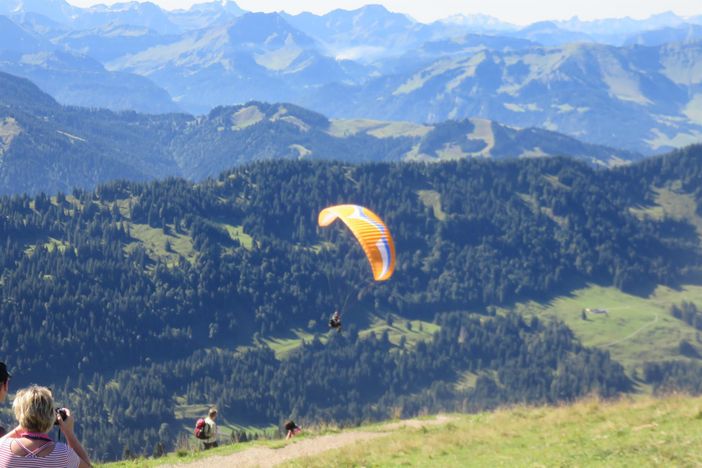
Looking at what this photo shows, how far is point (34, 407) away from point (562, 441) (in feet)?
83.3

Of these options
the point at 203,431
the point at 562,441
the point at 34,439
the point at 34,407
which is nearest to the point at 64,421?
the point at 34,439

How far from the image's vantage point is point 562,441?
3528 cm

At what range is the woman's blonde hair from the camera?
605 inches

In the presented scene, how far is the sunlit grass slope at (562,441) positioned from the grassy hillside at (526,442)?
37 millimetres

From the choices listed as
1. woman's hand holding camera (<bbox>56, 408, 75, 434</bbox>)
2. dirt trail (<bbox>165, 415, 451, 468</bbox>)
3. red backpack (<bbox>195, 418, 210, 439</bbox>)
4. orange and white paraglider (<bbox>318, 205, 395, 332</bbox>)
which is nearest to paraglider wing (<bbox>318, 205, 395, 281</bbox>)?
orange and white paraglider (<bbox>318, 205, 395, 332</bbox>)

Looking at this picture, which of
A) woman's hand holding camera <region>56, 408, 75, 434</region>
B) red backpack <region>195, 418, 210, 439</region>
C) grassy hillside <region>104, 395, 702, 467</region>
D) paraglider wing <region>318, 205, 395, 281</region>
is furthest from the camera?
paraglider wing <region>318, 205, 395, 281</region>

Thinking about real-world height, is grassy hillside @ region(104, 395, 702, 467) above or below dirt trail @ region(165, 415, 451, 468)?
above

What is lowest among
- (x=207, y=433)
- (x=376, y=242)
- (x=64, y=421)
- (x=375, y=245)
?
(x=207, y=433)

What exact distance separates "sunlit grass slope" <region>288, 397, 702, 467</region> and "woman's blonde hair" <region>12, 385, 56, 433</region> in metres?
19.4

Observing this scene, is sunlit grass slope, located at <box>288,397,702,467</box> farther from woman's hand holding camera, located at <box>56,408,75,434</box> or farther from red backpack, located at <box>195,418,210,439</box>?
woman's hand holding camera, located at <box>56,408,75,434</box>

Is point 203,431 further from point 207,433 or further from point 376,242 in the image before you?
point 376,242

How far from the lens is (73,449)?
16969mm

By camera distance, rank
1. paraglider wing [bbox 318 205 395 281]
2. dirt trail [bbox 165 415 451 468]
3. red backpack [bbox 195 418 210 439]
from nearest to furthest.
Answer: dirt trail [bbox 165 415 451 468] < red backpack [bbox 195 418 210 439] < paraglider wing [bbox 318 205 395 281]

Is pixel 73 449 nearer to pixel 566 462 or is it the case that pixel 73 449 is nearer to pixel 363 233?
pixel 566 462
